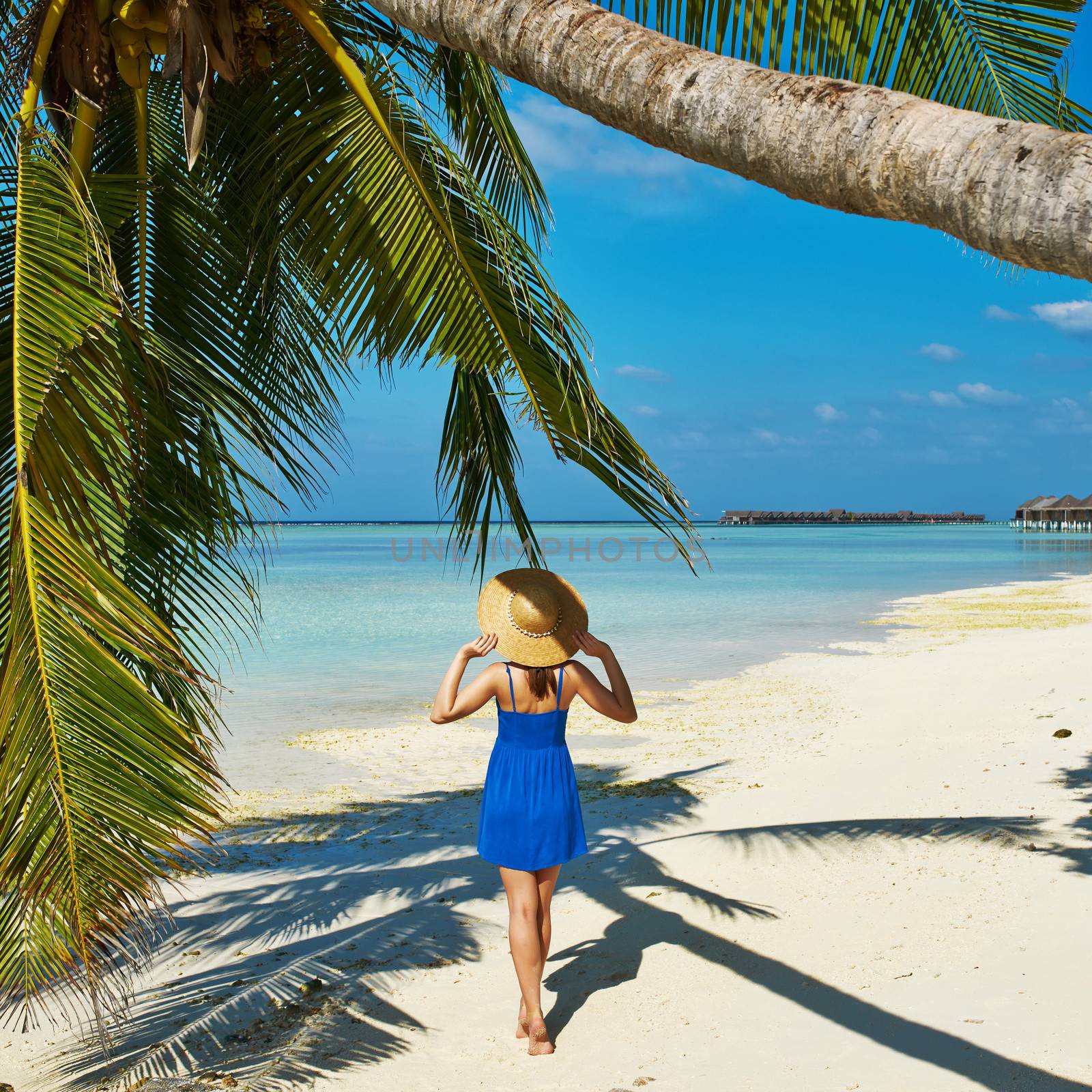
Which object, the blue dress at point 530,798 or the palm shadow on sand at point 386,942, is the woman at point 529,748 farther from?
the palm shadow on sand at point 386,942

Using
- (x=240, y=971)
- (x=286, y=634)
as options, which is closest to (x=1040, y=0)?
(x=240, y=971)

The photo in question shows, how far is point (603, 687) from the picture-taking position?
3.54 m

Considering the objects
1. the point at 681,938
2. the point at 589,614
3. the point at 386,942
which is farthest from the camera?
the point at 589,614

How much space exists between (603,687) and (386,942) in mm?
1794

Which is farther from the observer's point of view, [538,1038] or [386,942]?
[386,942]

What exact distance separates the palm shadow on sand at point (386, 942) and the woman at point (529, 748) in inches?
18.5

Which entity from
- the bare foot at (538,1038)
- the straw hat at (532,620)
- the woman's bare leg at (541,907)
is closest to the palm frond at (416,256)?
the straw hat at (532,620)

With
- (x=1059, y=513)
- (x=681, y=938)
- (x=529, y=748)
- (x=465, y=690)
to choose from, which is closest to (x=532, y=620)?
(x=465, y=690)

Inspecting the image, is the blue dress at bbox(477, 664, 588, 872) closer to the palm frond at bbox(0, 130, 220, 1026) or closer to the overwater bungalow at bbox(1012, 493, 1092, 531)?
the palm frond at bbox(0, 130, 220, 1026)

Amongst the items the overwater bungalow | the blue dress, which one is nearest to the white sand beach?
the blue dress

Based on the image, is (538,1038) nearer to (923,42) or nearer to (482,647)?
(482,647)

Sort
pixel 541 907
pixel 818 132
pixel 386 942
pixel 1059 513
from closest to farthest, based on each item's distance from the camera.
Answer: pixel 818 132 → pixel 541 907 → pixel 386 942 → pixel 1059 513

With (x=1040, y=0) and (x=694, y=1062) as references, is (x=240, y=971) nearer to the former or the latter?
(x=694, y=1062)

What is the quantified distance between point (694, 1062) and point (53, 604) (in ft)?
7.99
